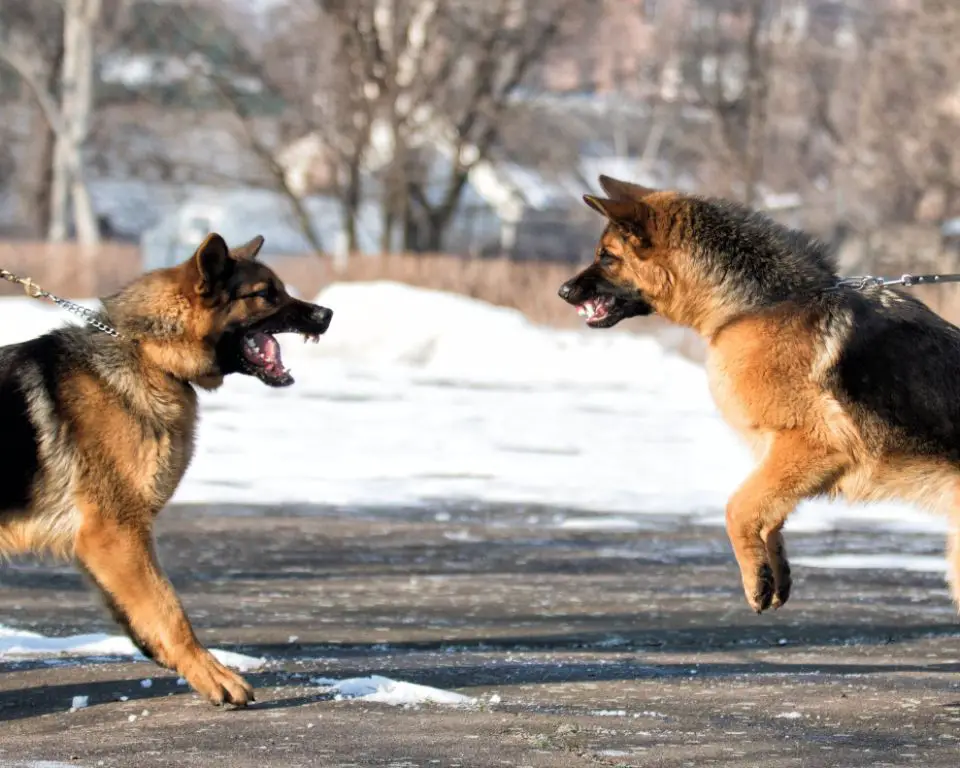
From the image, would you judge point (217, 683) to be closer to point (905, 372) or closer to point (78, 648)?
point (78, 648)

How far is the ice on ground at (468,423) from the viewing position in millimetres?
12648

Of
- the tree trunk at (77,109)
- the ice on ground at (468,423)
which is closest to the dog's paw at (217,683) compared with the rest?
the ice on ground at (468,423)

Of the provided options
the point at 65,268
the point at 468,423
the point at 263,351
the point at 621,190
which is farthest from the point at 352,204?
the point at 263,351

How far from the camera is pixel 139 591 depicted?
5.92 m

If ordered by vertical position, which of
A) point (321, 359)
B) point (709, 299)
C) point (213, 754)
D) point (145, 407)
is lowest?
point (321, 359)

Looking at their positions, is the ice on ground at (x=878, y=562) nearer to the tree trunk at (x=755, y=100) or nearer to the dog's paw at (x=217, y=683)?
the dog's paw at (x=217, y=683)

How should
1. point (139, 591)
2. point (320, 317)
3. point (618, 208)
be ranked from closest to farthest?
point (139, 591) < point (320, 317) < point (618, 208)

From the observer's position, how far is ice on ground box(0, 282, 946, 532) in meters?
12.6

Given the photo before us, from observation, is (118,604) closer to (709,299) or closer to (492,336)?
(709,299)

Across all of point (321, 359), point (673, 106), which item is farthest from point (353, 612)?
point (673, 106)

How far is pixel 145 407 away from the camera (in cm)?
613

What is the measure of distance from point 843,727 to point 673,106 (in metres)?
57.7

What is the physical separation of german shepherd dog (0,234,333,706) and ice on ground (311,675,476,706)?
0.42m

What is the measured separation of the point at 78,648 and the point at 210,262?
1.82m
